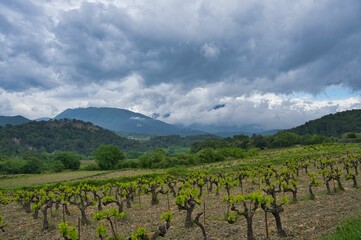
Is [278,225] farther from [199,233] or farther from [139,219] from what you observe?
[139,219]

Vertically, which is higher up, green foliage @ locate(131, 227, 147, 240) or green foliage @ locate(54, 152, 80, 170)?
green foliage @ locate(54, 152, 80, 170)

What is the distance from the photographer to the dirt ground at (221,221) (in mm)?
15902

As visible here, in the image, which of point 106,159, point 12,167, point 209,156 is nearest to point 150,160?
point 106,159

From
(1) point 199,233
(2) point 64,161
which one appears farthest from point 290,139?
(1) point 199,233

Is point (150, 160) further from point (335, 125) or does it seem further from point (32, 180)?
point (335, 125)

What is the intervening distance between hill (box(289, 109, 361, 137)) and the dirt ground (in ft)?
479

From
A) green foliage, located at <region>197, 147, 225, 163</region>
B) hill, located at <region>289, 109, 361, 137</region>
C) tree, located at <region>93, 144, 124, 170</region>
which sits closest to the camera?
green foliage, located at <region>197, 147, 225, 163</region>

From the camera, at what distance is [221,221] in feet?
65.0

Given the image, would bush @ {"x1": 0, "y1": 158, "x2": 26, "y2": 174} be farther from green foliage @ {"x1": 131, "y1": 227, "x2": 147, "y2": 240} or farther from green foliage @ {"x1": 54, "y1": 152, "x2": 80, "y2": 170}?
green foliage @ {"x1": 131, "y1": 227, "x2": 147, "y2": 240}

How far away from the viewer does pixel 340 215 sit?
1683 cm

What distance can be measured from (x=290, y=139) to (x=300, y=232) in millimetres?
107751

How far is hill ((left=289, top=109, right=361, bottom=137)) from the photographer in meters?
161

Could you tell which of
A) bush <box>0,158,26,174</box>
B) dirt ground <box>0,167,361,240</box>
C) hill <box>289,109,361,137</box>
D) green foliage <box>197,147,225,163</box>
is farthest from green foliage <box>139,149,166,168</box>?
hill <box>289,109,361,137</box>

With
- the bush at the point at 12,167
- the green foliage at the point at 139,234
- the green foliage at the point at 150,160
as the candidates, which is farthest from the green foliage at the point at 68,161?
the green foliage at the point at 139,234
